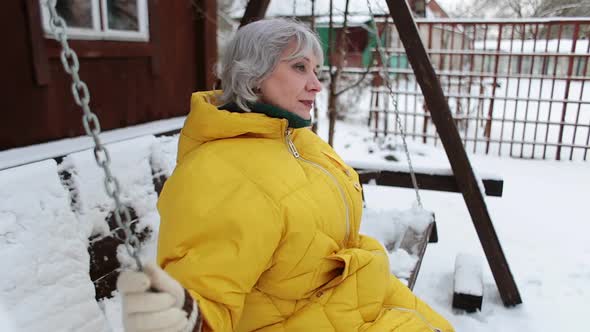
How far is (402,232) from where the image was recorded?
9.28ft

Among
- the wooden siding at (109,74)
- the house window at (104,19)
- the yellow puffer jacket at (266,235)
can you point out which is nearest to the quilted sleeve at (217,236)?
the yellow puffer jacket at (266,235)

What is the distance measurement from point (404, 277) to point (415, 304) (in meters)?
0.43

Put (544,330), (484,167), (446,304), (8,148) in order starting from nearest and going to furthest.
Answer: (8,148) → (544,330) → (446,304) → (484,167)

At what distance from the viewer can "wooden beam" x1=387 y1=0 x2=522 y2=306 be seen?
284 centimetres

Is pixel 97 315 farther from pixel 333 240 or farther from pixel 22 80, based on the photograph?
pixel 22 80

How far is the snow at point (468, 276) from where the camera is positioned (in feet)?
9.60

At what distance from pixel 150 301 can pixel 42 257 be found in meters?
1.13

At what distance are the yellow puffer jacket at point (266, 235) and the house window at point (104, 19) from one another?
158 cm

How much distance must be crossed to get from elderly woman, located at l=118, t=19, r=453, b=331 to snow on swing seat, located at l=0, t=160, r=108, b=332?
72cm

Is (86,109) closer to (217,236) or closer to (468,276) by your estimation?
(217,236)

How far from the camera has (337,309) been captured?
1.45 meters

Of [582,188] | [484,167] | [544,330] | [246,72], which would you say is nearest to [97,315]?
[246,72]

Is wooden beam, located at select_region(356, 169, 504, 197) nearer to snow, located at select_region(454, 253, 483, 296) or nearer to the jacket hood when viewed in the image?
snow, located at select_region(454, 253, 483, 296)

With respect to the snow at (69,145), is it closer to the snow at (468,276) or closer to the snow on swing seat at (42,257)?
the snow on swing seat at (42,257)
